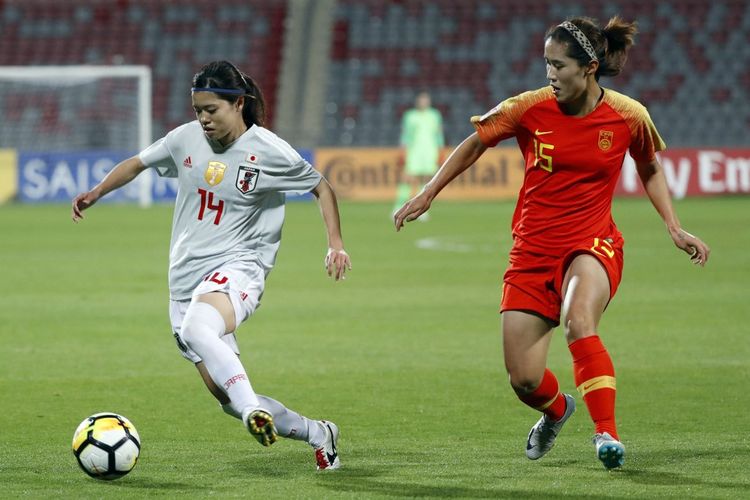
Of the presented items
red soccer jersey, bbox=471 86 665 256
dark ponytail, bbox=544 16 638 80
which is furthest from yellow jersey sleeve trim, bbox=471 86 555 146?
dark ponytail, bbox=544 16 638 80

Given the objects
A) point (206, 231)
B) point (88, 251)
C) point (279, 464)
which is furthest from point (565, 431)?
point (88, 251)

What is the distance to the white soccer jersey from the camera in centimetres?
595

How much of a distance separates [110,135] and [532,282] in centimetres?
2428

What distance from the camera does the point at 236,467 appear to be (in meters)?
5.93

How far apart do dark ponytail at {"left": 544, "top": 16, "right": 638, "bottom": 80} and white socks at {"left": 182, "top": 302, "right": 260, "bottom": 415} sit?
75.9 inches

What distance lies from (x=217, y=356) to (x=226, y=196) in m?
0.83

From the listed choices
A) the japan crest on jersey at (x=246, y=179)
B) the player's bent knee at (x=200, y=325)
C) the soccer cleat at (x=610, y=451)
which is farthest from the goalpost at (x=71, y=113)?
the soccer cleat at (x=610, y=451)

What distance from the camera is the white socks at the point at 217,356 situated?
5434mm

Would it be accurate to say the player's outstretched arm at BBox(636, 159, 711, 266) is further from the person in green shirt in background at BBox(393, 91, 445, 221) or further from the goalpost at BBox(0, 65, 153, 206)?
the goalpost at BBox(0, 65, 153, 206)

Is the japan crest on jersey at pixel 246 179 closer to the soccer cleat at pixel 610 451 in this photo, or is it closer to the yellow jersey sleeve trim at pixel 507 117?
the yellow jersey sleeve trim at pixel 507 117

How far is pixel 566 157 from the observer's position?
5898mm

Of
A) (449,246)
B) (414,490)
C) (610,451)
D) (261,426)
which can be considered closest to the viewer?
(261,426)

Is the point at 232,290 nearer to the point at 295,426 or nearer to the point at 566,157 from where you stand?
the point at 295,426

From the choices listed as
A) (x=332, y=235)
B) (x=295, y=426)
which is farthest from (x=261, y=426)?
(x=332, y=235)
